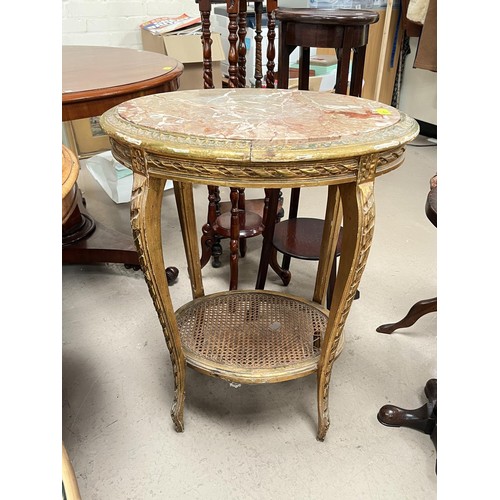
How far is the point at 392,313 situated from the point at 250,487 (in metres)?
0.84

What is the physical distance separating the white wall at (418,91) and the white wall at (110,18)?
1751 millimetres

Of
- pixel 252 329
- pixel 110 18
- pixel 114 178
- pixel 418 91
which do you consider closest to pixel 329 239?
pixel 252 329

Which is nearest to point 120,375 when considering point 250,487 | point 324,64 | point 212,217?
point 250,487

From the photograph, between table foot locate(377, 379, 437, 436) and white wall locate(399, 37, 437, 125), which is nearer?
table foot locate(377, 379, 437, 436)

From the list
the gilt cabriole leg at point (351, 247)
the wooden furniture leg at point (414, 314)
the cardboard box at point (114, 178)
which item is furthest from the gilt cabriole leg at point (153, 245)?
the cardboard box at point (114, 178)

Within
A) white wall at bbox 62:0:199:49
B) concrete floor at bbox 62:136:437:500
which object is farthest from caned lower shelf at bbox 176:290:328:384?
white wall at bbox 62:0:199:49

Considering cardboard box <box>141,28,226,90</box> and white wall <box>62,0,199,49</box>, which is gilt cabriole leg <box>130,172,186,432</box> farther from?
white wall <box>62,0,199,49</box>

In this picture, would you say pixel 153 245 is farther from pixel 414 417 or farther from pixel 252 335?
pixel 414 417

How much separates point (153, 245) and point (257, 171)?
0.30m

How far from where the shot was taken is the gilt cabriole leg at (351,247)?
80cm

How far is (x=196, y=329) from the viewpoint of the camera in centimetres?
121

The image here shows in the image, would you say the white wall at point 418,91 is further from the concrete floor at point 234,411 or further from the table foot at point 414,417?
the table foot at point 414,417

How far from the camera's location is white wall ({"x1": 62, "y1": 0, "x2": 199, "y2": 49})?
2693mm

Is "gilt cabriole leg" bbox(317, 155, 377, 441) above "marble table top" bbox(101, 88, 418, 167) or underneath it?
underneath
